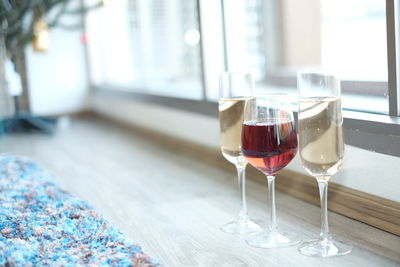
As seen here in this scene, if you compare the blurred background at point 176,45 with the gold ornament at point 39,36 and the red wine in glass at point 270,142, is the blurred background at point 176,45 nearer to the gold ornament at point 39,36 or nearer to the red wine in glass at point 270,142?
the gold ornament at point 39,36

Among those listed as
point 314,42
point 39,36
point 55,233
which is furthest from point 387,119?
point 314,42

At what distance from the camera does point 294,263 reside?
861mm

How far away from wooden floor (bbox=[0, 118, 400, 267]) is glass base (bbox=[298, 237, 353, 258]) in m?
0.02

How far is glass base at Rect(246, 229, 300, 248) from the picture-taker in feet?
3.08

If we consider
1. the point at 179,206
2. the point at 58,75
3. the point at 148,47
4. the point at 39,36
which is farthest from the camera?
the point at 58,75

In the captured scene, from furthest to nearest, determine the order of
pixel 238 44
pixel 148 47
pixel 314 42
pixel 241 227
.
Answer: pixel 314 42
pixel 148 47
pixel 238 44
pixel 241 227

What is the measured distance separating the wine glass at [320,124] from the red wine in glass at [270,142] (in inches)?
1.4

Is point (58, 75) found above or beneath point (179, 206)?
above

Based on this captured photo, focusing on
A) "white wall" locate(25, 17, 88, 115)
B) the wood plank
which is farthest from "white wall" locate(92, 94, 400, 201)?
"white wall" locate(25, 17, 88, 115)

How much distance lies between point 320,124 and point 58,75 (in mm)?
2489

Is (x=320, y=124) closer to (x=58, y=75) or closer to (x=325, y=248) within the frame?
(x=325, y=248)

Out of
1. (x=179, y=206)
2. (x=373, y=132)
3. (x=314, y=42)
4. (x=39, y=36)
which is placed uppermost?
(x=39, y=36)

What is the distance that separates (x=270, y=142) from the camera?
863 millimetres

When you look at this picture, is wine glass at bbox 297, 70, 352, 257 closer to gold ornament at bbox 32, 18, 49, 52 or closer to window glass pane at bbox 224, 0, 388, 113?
window glass pane at bbox 224, 0, 388, 113
